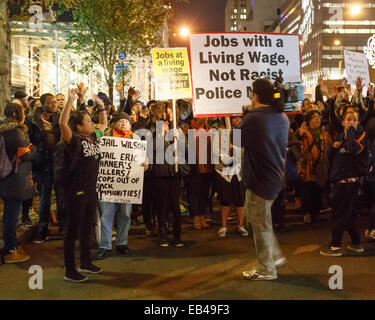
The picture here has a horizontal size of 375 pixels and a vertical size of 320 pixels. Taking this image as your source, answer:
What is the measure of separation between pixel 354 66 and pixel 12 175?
9.11 m

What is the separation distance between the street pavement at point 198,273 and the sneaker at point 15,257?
0.12m

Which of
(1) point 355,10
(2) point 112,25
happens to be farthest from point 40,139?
(1) point 355,10

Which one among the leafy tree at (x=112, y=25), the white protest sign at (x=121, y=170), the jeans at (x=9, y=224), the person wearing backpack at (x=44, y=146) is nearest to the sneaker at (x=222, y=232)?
the white protest sign at (x=121, y=170)

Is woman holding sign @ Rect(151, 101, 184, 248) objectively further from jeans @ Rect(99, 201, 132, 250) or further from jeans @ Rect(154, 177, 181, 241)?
jeans @ Rect(99, 201, 132, 250)

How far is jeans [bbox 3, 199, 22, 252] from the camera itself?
6305mm

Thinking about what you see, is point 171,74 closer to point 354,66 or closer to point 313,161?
point 313,161

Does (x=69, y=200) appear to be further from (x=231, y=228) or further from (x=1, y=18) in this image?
(x=1, y=18)

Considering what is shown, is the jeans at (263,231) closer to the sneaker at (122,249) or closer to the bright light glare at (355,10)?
the sneaker at (122,249)

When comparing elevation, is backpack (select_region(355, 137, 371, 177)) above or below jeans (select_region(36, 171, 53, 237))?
above

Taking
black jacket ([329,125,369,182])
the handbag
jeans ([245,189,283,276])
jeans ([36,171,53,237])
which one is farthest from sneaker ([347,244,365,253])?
jeans ([36,171,53,237])

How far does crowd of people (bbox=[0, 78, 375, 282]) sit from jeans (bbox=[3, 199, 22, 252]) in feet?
0.04

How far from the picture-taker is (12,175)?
20.8ft

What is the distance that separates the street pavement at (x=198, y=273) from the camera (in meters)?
4.96
